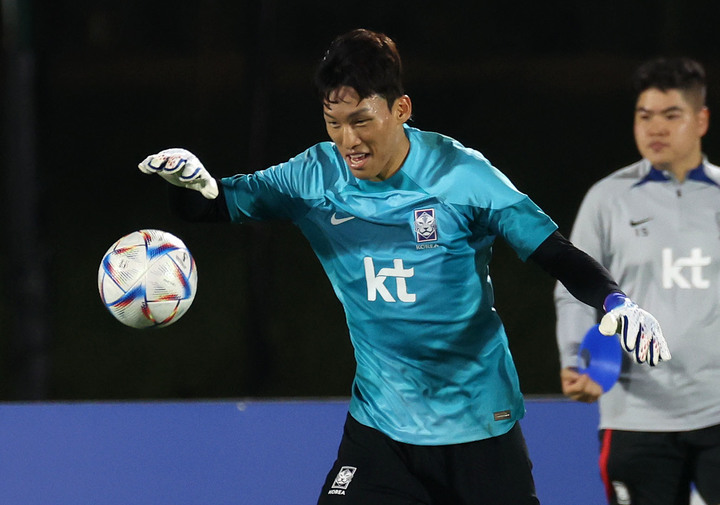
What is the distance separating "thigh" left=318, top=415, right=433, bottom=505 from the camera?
102 inches

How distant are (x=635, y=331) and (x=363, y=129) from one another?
0.80m

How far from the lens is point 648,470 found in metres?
3.28

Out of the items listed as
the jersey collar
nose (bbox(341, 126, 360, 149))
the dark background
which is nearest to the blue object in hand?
the jersey collar

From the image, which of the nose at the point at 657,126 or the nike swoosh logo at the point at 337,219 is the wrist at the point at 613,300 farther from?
the nose at the point at 657,126

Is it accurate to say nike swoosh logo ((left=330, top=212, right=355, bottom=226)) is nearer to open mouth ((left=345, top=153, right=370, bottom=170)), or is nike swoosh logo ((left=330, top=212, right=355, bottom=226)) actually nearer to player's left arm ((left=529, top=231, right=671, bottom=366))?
open mouth ((left=345, top=153, right=370, bottom=170))

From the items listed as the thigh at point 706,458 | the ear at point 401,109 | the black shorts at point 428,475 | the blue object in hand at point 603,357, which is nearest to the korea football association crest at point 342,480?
the black shorts at point 428,475

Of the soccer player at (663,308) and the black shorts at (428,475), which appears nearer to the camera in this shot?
the black shorts at (428,475)

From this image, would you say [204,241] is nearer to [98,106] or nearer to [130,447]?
[98,106]

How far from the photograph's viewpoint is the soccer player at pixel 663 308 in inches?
129

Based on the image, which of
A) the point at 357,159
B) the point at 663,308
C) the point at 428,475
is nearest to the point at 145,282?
the point at 357,159

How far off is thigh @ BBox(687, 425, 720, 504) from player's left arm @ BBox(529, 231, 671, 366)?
94 cm

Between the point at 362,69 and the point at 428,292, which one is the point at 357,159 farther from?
the point at 428,292

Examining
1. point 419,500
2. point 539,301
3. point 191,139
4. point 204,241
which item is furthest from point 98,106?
point 419,500

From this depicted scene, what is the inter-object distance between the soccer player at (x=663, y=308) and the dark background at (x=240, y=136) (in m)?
1.16
